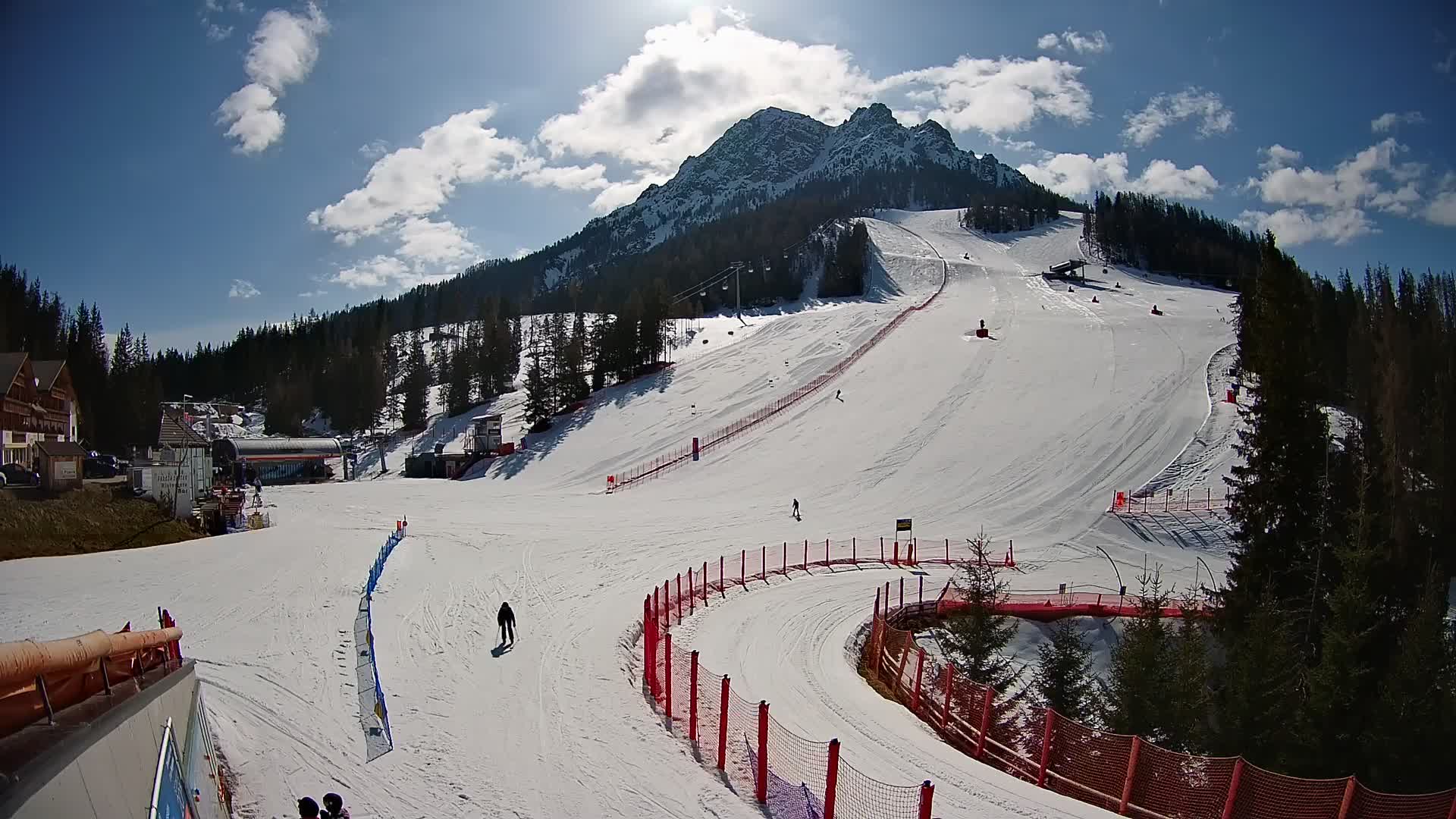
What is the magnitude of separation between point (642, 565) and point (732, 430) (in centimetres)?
2852

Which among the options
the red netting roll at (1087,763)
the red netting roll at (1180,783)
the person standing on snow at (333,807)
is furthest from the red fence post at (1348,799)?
the person standing on snow at (333,807)

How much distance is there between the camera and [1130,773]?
10961mm

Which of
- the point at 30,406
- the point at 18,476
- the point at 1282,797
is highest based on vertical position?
the point at 30,406

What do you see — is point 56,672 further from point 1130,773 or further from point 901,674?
point 901,674

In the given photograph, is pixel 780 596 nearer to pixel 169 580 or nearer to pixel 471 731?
pixel 471 731

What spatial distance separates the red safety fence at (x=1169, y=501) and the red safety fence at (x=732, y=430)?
26039 millimetres

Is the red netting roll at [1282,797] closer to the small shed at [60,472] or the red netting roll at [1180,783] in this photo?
the red netting roll at [1180,783]

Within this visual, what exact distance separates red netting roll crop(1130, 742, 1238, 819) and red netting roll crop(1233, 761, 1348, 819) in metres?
0.21

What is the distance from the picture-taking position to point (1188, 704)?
15781mm

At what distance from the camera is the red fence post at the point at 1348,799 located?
28.6ft

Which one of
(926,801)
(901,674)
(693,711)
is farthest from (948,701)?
(926,801)

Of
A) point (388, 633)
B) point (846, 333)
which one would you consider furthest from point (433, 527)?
point (846, 333)

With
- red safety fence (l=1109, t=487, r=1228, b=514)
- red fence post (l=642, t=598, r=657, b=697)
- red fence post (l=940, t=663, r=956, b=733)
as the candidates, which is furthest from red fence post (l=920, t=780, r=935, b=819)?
red safety fence (l=1109, t=487, r=1228, b=514)

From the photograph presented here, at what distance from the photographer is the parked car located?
121 ft
